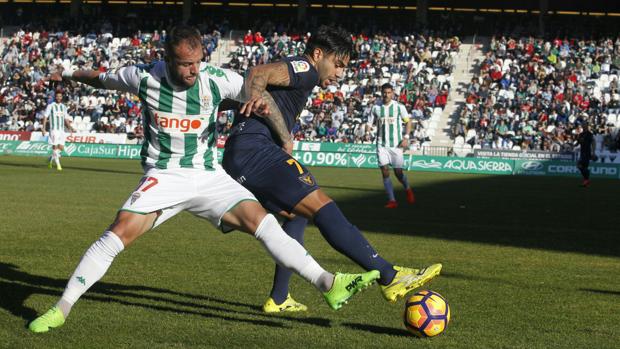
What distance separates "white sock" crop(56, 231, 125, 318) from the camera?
20.3ft

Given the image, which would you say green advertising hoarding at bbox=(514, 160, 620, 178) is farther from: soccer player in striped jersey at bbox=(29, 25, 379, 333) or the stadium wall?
soccer player in striped jersey at bbox=(29, 25, 379, 333)

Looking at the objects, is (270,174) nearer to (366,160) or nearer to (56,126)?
(56,126)

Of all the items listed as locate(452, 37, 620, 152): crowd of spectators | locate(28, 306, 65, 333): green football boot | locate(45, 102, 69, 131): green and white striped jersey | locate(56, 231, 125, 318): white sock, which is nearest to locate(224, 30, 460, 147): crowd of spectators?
locate(452, 37, 620, 152): crowd of spectators

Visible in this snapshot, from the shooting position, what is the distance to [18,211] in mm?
15039

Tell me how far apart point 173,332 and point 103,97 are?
41845mm

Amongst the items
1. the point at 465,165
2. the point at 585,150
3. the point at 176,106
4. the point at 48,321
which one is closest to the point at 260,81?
the point at 176,106

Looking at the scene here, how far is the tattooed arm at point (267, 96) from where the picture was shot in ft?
20.6

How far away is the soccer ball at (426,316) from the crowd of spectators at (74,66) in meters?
37.1

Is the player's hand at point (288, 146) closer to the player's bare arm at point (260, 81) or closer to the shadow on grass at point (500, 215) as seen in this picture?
→ the player's bare arm at point (260, 81)

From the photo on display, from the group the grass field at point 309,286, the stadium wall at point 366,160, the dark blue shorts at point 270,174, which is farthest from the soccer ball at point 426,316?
the stadium wall at point 366,160

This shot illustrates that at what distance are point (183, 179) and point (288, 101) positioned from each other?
1.25 meters

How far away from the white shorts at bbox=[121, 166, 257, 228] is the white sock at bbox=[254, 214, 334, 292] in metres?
0.27

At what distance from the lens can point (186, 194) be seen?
6.40 meters

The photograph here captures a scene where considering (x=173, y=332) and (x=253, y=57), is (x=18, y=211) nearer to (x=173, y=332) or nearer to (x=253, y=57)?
(x=173, y=332)
